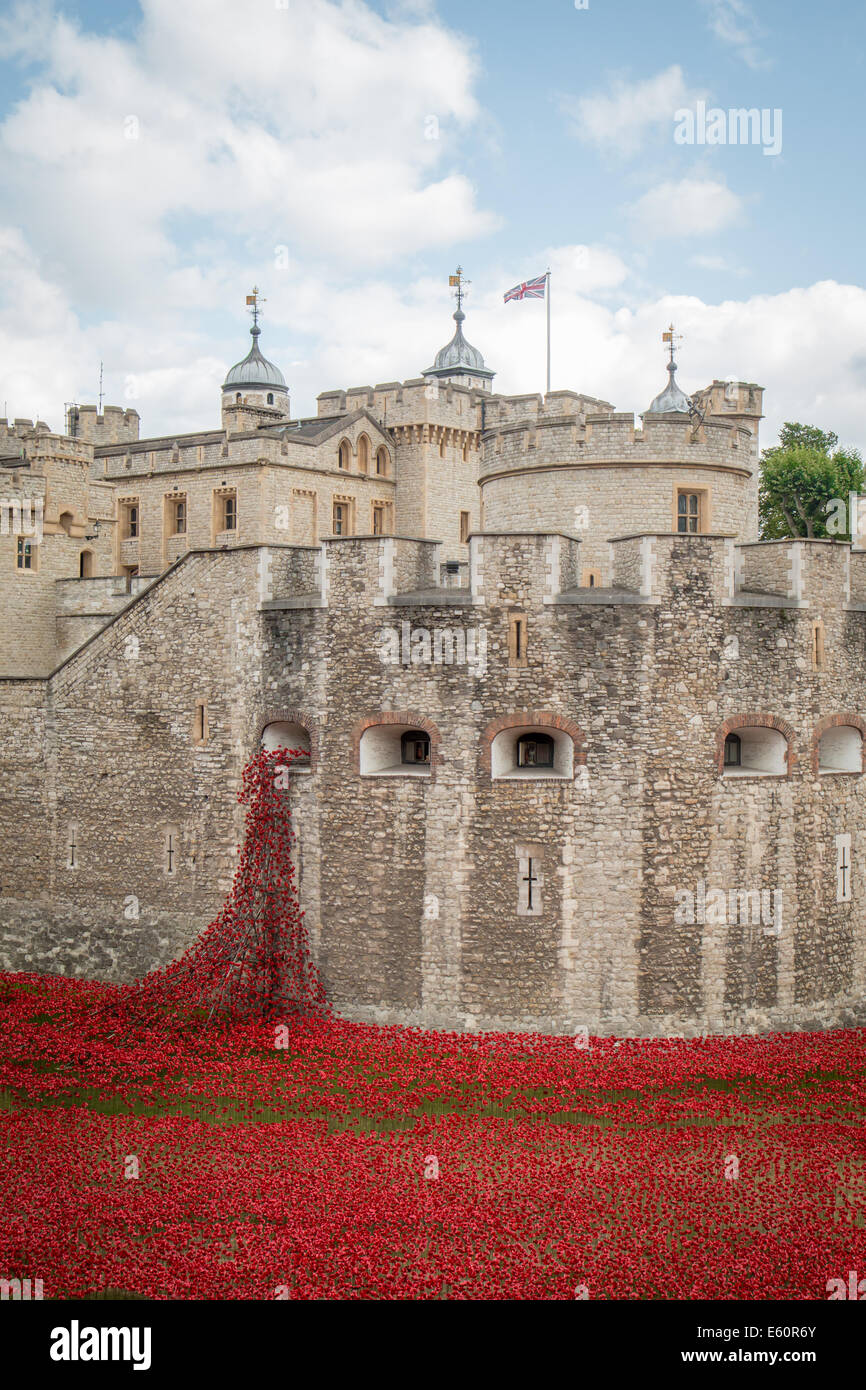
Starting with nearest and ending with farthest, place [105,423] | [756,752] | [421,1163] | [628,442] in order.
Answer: [421,1163]
[756,752]
[628,442]
[105,423]

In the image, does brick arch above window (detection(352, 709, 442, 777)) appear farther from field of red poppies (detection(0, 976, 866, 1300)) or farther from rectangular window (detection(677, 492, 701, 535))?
rectangular window (detection(677, 492, 701, 535))

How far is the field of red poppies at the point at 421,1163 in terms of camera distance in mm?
11828

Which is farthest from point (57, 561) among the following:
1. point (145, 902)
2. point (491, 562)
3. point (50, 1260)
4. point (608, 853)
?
point (50, 1260)

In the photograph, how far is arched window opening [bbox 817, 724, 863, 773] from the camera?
20.8 m

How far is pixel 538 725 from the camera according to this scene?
1886 centimetres

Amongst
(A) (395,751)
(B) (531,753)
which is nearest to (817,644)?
(B) (531,753)

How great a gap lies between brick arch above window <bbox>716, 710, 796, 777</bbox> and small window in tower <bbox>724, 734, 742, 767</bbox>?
1.82ft

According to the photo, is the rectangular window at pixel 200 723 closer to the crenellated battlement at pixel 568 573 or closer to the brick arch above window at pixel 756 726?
the crenellated battlement at pixel 568 573

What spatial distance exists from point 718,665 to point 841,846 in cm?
394

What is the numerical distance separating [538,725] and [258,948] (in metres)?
5.70

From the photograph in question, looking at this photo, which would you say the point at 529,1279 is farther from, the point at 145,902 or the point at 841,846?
the point at 145,902

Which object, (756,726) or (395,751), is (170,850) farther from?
(756,726)

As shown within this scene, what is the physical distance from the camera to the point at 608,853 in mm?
18688

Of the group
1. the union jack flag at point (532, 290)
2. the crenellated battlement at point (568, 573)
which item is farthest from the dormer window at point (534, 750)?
the union jack flag at point (532, 290)
